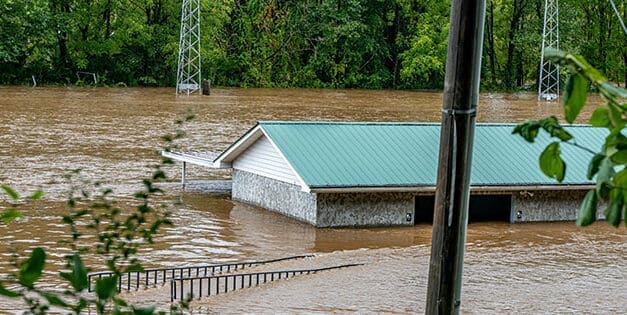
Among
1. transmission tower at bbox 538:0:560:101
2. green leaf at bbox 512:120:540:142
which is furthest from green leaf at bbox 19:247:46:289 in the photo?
transmission tower at bbox 538:0:560:101

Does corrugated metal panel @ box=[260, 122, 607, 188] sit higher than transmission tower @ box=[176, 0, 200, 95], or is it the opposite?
transmission tower @ box=[176, 0, 200, 95]

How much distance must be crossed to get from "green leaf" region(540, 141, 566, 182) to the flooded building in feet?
60.3

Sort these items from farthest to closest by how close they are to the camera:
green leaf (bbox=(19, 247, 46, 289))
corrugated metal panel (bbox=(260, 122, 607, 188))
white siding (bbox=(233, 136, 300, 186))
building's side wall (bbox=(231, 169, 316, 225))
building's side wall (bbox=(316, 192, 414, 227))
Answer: white siding (bbox=(233, 136, 300, 186)), building's side wall (bbox=(231, 169, 316, 225)), corrugated metal panel (bbox=(260, 122, 607, 188)), building's side wall (bbox=(316, 192, 414, 227)), green leaf (bbox=(19, 247, 46, 289))

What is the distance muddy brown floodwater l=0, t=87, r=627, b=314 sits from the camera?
14.2m

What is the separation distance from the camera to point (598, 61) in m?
73.8

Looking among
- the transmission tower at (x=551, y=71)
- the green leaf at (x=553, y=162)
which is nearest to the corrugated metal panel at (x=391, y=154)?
the green leaf at (x=553, y=162)

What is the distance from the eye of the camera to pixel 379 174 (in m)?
21.3

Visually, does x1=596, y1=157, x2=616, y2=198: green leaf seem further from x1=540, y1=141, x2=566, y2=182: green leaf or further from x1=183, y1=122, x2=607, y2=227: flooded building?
x1=183, y1=122, x2=607, y2=227: flooded building

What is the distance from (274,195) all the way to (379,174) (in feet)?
8.43

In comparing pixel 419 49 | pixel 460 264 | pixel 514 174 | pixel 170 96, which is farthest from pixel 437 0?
pixel 460 264

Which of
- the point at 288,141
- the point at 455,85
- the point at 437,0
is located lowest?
the point at 288,141

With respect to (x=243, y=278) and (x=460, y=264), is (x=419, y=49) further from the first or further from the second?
(x=460, y=264)

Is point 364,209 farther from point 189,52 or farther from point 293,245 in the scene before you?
point 189,52

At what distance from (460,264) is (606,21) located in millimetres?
73639
